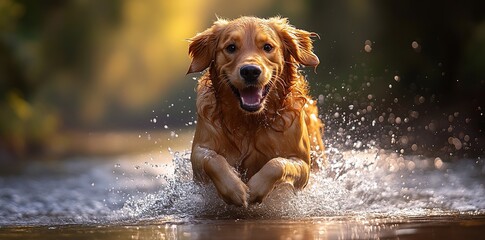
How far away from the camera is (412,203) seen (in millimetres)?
6383

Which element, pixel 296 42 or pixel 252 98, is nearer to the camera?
pixel 252 98

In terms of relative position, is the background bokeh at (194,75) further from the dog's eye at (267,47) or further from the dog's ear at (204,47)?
the dog's eye at (267,47)

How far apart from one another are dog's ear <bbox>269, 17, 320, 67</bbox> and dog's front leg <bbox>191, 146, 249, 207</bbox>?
916 millimetres

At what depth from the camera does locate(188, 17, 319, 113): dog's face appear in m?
5.89

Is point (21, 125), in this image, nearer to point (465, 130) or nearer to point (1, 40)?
point (1, 40)

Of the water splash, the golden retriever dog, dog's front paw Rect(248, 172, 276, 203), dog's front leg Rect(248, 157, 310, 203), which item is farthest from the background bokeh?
dog's front paw Rect(248, 172, 276, 203)

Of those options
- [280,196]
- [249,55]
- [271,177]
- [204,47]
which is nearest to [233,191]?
[271,177]

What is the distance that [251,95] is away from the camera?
6.01 m

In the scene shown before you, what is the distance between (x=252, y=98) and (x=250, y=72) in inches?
9.7

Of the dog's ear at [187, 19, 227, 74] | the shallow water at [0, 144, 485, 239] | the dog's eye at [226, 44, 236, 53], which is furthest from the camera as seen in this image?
the dog's ear at [187, 19, 227, 74]

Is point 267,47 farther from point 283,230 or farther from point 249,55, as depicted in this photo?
point 283,230

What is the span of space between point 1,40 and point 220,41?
1058 cm

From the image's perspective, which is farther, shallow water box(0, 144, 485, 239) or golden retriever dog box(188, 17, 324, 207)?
golden retriever dog box(188, 17, 324, 207)

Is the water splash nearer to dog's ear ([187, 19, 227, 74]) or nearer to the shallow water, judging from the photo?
the shallow water
